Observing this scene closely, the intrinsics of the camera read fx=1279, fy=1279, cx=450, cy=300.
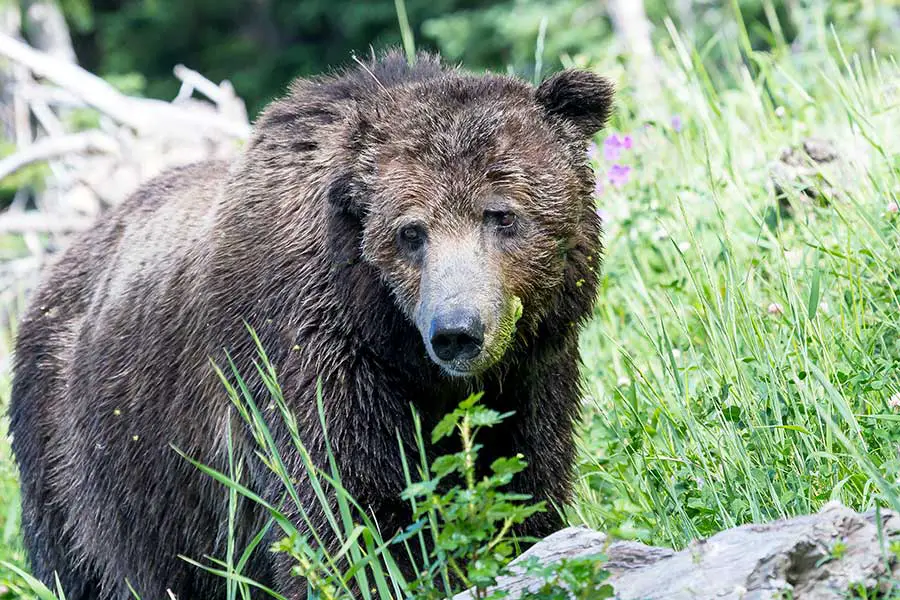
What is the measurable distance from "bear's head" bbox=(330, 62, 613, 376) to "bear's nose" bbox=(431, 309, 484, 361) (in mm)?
32

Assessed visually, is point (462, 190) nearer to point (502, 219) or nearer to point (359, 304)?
point (502, 219)

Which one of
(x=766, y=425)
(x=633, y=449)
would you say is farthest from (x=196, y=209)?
(x=766, y=425)

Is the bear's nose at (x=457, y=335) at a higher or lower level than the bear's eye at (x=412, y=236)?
lower

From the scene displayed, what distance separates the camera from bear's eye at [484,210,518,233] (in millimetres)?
4277

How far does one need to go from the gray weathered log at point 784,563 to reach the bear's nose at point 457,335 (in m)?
1.10

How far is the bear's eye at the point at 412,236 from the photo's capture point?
4.25m

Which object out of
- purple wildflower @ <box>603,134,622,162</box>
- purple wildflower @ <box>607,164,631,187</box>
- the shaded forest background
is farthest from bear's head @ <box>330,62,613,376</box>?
the shaded forest background

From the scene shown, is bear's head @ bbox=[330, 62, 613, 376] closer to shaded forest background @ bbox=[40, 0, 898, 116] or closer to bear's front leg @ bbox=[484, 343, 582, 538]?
bear's front leg @ bbox=[484, 343, 582, 538]

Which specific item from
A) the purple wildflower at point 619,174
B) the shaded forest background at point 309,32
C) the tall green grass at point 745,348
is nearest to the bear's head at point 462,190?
the tall green grass at point 745,348

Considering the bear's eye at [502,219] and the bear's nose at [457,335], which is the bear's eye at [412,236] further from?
the bear's nose at [457,335]

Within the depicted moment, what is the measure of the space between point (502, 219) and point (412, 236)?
0.31 metres

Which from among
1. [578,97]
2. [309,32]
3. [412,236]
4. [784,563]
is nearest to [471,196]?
[412,236]

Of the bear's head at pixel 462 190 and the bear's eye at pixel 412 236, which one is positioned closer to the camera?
the bear's head at pixel 462 190

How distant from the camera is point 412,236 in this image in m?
4.27
